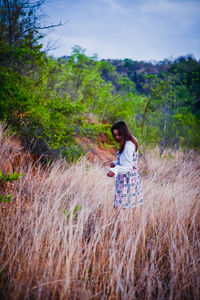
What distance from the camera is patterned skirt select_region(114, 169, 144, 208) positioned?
6.92ft

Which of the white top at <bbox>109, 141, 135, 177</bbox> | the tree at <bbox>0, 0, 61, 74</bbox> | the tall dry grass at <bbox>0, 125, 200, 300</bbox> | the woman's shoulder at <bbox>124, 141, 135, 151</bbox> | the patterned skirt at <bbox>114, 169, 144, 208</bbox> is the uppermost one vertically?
the tree at <bbox>0, 0, 61, 74</bbox>

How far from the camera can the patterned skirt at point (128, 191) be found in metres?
2.11

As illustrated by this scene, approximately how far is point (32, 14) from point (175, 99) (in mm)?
6046

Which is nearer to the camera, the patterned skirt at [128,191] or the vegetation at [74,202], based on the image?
the vegetation at [74,202]

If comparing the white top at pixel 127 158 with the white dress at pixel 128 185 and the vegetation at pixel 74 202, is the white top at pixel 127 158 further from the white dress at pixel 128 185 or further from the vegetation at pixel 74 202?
the vegetation at pixel 74 202

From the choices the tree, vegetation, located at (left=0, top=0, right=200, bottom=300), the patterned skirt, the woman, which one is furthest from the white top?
the tree

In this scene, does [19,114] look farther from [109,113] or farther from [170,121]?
[170,121]

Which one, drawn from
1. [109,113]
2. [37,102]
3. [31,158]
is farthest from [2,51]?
[109,113]

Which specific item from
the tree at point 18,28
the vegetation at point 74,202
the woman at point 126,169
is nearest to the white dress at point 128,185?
the woman at point 126,169

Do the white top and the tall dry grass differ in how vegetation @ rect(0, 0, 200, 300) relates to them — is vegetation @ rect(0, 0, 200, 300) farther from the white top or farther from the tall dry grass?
the white top

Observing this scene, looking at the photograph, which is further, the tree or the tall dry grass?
the tree

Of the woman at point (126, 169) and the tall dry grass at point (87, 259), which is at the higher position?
the woman at point (126, 169)

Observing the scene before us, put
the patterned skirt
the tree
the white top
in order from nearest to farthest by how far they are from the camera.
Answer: the white top, the patterned skirt, the tree

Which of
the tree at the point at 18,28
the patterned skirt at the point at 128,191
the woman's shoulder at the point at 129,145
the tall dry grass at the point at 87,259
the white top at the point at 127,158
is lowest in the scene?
the tall dry grass at the point at 87,259
